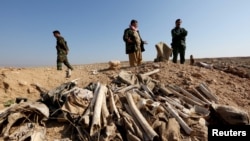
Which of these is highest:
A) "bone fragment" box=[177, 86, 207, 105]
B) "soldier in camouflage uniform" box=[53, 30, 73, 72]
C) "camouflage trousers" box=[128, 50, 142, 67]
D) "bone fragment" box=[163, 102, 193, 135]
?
"soldier in camouflage uniform" box=[53, 30, 73, 72]

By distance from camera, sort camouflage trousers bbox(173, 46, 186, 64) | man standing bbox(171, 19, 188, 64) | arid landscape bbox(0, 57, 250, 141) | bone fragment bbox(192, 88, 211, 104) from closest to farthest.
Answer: bone fragment bbox(192, 88, 211, 104)
arid landscape bbox(0, 57, 250, 141)
man standing bbox(171, 19, 188, 64)
camouflage trousers bbox(173, 46, 186, 64)

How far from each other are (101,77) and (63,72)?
1718 mm

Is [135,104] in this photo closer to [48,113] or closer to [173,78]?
[48,113]

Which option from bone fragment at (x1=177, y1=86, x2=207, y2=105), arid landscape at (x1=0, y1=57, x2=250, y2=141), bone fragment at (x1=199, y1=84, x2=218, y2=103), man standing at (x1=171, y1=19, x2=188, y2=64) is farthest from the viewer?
man standing at (x1=171, y1=19, x2=188, y2=64)

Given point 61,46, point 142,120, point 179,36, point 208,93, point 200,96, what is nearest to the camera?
point 142,120

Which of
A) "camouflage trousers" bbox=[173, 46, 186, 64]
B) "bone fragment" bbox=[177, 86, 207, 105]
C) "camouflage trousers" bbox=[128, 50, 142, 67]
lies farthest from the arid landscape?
"camouflage trousers" bbox=[173, 46, 186, 64]

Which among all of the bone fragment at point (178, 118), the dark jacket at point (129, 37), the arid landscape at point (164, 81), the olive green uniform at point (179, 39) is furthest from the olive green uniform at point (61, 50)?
the bone fragment at point (178, 118)

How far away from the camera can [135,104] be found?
4.20 metres

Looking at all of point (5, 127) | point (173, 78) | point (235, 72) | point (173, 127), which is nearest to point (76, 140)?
point (5, 127)

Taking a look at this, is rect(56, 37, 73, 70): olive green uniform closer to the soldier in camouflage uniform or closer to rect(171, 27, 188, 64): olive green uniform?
the soldier in camouflage uniform

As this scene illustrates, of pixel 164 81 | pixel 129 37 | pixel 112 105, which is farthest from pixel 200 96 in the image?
pixel 129 37

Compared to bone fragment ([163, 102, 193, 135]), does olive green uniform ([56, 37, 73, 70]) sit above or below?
above

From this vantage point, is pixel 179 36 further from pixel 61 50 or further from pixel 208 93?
pixel 61 50

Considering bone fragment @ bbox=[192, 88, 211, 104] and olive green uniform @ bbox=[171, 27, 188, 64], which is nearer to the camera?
bone fragment @ bbox=[192, 88, 211, 104]
